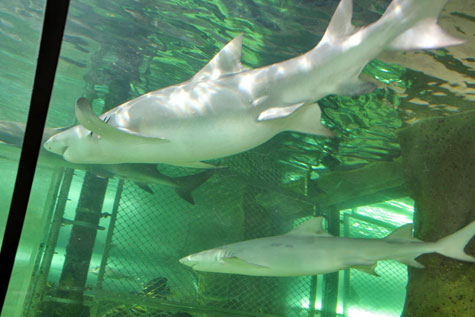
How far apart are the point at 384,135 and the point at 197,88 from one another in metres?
9.56

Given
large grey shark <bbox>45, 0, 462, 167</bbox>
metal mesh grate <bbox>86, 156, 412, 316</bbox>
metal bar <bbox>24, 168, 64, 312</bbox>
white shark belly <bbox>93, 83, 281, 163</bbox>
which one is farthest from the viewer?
metal mesh grate <bbox>86, 156, 412, 316</bbox>

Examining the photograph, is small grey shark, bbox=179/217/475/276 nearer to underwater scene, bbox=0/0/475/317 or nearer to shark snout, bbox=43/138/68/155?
underwater scene, bbox=0/0/475/317

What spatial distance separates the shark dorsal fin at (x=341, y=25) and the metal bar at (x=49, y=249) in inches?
255

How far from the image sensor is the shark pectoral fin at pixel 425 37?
9.59 ft

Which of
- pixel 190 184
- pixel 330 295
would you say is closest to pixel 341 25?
pixel 190 184

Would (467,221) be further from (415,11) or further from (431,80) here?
(415,11)

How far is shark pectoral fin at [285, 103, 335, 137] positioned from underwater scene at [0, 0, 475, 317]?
2 centimetres

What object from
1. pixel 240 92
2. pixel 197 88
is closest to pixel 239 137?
pixel 240 92

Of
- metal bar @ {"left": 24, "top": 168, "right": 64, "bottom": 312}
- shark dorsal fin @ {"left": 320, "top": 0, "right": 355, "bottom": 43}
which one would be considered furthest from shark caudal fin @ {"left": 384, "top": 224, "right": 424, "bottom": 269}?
metal bar @ {"left": 24, "top": 168, "right": 64, "bottom": 312}

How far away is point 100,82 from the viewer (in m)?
11.7

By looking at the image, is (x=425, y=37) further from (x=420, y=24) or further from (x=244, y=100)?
(x=244, y=100)

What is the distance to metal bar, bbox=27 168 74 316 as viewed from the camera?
6523mm

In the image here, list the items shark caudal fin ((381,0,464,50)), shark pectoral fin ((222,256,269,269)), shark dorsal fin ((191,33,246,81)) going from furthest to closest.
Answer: shark pectoral fin ((222,256,269,269)) → shark dorsal fin ((191,33,246,81)) → shark caudal fin ((381,0,464,50))

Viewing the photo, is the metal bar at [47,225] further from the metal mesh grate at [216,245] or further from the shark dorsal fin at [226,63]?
the shark dorsal fin at [226,63]
